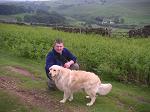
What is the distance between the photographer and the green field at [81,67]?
1326 centimetres

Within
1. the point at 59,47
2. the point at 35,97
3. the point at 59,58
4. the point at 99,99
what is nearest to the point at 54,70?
the point at 59,47

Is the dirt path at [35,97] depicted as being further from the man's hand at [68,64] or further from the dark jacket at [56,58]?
the man's hand at [68,64]

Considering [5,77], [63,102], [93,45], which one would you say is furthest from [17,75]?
[93,45]

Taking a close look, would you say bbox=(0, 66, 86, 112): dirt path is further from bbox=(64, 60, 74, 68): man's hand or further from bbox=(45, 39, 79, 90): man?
bbox=(64, 60, 74, 68): man's hand

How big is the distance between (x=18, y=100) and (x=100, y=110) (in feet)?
9.95

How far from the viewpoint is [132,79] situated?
19.2 m

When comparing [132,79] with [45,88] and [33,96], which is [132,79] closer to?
[45,88]

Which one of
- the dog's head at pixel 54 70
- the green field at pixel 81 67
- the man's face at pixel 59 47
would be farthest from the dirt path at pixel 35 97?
the man's face at pixel 59 47

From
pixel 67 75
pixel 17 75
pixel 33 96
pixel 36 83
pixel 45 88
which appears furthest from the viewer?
pixel 17 75

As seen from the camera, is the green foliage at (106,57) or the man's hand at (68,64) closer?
the man's hand at (68,64)

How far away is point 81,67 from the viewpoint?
71.5ft

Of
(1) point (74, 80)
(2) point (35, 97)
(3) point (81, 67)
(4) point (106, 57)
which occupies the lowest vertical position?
(3) point (81, 67)

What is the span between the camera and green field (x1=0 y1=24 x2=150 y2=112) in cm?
1326

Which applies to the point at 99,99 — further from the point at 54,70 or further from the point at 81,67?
the point at 81,67
